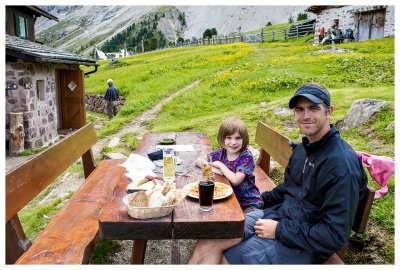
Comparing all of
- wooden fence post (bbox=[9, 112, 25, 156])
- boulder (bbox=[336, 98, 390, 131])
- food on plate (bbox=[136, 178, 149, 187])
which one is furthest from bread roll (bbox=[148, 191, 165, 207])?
wooden fence post (bbox=[9, 112, 25, 156])

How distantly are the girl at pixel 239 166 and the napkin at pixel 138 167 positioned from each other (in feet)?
2.06

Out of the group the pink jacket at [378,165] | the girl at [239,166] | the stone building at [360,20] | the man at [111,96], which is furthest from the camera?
the stone building at [360,20]

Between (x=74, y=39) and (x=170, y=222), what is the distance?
173267mm

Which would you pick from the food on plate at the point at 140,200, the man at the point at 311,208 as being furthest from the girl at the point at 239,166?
the food on plate at the point at 140,200

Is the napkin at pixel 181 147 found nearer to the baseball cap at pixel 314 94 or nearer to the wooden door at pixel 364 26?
the baseball cap at pixel 314 94

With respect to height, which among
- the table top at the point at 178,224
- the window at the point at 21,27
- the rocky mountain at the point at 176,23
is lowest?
the table top at the point at 178,224

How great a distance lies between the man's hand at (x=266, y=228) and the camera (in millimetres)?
2113

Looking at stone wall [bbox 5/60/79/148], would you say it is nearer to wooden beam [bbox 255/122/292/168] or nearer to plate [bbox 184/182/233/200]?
wooden beam [bbox 255/122/292/168]

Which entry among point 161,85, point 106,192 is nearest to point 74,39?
point 161,85

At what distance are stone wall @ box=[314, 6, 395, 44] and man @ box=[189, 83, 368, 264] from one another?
23507 mm

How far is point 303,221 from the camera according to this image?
6.73 feet

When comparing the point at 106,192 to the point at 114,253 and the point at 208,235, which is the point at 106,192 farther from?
the point at 208,235

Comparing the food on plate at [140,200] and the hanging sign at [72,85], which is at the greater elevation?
the hanging sign at [72,85]

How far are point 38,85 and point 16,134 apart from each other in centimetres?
254
